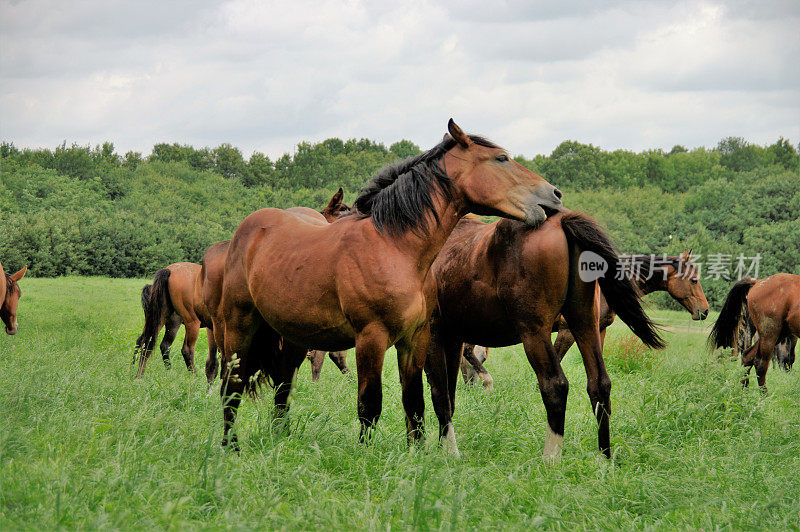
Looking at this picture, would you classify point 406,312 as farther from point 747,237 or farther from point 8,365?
point 747,237

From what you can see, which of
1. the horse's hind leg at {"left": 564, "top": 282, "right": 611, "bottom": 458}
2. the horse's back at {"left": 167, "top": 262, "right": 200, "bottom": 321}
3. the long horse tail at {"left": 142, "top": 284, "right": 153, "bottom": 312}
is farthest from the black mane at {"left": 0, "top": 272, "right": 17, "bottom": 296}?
the horse's hind leg at {"left": 564, "top": 282, "right": 611, "bottom": 458}

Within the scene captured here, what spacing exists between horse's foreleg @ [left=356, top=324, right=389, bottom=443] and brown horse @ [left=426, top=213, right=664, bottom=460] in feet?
3.09

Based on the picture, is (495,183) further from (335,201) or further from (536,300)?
(335,201)

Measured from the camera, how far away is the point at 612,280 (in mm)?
4676

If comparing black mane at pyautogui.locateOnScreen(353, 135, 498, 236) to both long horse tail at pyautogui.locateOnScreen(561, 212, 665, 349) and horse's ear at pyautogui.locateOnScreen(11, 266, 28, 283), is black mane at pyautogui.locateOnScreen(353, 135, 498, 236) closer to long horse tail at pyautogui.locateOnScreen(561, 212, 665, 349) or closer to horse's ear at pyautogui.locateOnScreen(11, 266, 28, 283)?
long horse tail at pyautogui.locateOnScreen(561, 212, 665, 349)

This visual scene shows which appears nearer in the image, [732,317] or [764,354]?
[764,354]

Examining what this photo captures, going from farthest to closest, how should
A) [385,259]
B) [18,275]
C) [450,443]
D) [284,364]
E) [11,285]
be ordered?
[18,275]
[11,285]
[284,364]
[450,443]
[385,259]

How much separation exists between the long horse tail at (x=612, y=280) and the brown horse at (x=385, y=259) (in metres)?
0.26

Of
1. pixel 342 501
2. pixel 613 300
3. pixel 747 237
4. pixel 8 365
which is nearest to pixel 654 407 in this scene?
pixel 613 300

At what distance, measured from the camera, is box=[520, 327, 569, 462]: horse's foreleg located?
168 inches

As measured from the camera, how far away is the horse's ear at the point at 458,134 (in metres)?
3.98

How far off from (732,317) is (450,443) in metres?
7.28

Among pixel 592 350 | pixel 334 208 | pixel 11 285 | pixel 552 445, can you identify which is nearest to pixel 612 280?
pixel 592 350

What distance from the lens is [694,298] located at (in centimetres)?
902
